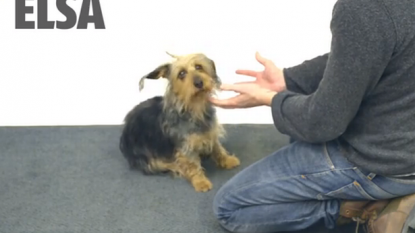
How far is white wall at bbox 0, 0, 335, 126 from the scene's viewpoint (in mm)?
2641

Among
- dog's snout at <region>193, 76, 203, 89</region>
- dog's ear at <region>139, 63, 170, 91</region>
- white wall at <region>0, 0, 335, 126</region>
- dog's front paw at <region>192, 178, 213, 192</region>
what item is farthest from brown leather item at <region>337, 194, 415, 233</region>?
white wall at <region>0, 0, 335, 126</region>

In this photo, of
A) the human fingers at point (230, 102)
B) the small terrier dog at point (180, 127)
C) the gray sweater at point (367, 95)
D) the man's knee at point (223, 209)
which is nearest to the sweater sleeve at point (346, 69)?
the gray sweater at point (367, 95)

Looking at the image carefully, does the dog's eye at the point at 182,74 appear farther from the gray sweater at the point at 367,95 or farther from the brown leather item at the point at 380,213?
the brown leather item at the point at 380,213

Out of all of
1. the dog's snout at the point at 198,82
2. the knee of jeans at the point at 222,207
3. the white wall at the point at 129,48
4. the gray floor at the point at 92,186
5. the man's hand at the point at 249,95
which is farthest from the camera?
the white wall at the point at 129,48

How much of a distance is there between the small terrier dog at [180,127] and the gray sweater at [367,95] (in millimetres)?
660

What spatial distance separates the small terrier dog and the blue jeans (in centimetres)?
44

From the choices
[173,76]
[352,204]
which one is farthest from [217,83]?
[352,204]

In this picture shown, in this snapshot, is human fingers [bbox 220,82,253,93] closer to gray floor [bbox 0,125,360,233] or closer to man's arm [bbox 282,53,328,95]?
man's arm [bbox 282,53,328,95]

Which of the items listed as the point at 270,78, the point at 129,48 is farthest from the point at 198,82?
the point at 129,48

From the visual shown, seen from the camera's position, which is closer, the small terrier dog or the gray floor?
the gray floor

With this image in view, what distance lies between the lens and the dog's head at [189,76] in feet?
6.72

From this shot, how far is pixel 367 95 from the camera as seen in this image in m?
1.37

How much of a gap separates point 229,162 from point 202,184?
0.24m

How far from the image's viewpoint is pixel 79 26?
2.70 meters
